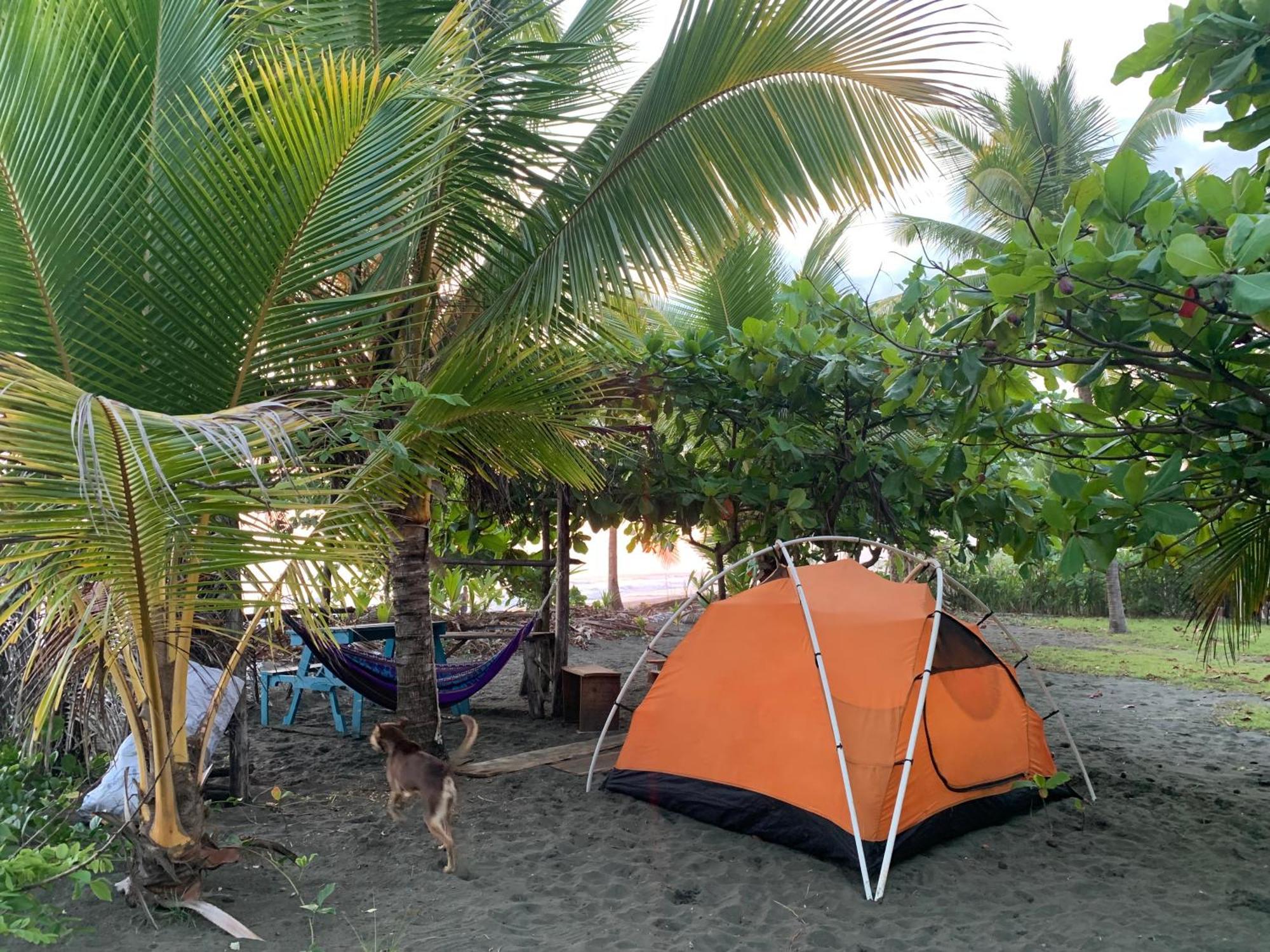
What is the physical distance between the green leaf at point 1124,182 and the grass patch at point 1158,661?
20.2 feet

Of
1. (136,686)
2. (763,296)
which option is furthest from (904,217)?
(136,686)

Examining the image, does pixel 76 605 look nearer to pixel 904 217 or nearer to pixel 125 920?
pixel 125 920

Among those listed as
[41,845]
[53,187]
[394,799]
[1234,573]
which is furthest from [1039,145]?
[41,845]

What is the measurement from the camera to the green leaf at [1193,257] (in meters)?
2.30

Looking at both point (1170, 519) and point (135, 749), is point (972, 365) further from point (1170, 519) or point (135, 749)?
point (135, 749)

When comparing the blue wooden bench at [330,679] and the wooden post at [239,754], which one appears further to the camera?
the blue wooden bench at [330,679]

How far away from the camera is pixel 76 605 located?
2.93 m

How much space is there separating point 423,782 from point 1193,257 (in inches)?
133

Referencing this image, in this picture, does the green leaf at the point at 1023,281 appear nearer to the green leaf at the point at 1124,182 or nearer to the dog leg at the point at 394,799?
the green leaf at the point at 1124,182

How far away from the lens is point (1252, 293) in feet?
7.32

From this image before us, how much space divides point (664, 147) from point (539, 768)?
3.60m

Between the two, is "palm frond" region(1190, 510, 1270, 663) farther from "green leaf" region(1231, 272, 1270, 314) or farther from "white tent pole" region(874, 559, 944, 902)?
"green leaf" region(1231, 272, 1270, 314)

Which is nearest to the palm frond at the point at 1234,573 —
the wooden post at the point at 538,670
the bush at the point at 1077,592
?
the wooden post at the point at 538,670

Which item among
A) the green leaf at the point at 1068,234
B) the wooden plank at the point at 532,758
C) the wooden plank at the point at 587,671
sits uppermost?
the green leaf at the point at 1068,234
